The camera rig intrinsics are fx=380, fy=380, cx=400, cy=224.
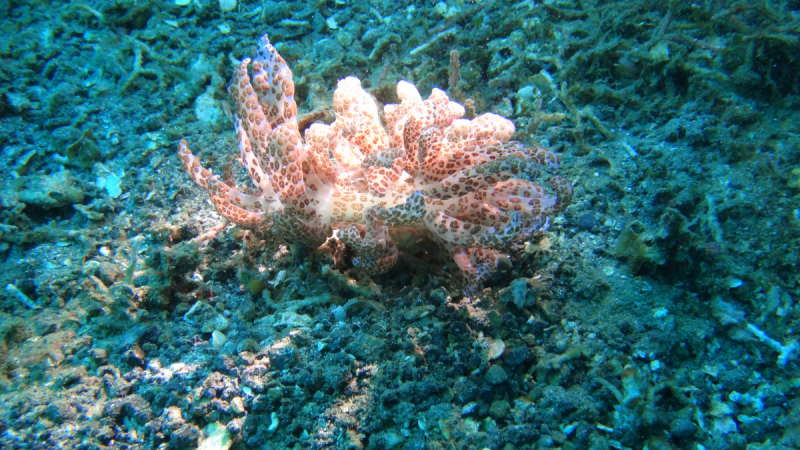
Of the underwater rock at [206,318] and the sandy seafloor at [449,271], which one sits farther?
the underwater rock at [206,318]

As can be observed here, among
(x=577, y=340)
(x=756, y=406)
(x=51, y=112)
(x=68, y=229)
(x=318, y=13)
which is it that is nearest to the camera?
(x=756, y=406)

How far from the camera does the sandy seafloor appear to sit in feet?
6.36

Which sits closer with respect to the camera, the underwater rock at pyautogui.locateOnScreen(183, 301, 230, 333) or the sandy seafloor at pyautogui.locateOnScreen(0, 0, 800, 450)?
the sandy seafloor at pyautogui.locateOnScreen(0, 0, 800, 450)

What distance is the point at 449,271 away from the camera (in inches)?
103

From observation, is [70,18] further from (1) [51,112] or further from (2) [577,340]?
(2) [577,340]

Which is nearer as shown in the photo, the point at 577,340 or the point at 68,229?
the point at 577,340

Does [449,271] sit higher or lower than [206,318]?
lower

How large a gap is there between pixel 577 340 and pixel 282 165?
2.03m

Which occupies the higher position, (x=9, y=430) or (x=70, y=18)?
(x=70, y=18)

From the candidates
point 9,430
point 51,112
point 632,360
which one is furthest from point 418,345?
point 51,112

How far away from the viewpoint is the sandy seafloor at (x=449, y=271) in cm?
194

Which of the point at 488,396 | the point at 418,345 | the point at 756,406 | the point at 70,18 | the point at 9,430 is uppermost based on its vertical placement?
the point at 70,18

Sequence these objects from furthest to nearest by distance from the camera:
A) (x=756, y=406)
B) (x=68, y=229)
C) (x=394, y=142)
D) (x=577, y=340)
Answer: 1. (x=68, y=229)
2. (x=394, y=142)
3. (x=577, y=340)
4. (x=756, y=406)

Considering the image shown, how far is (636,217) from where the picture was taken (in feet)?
9.09
